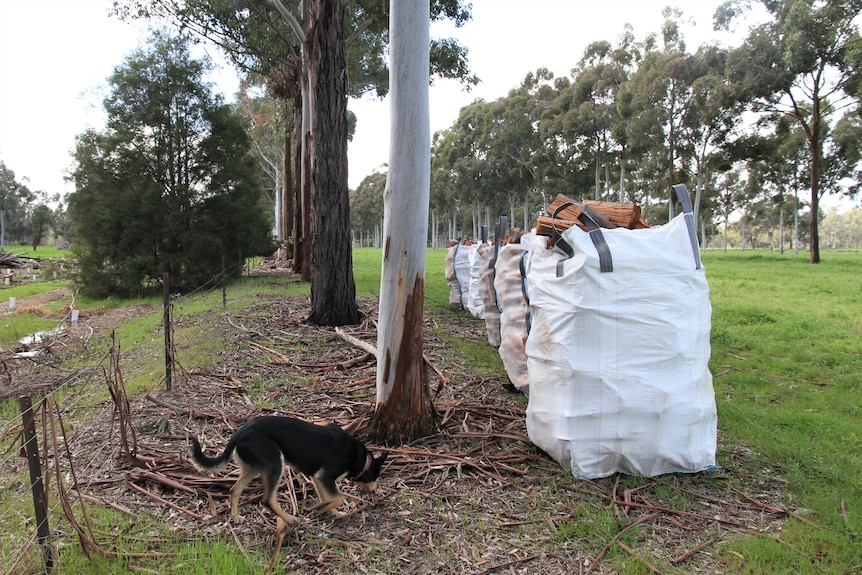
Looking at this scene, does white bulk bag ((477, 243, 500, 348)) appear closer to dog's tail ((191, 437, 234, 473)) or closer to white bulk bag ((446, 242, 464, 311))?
white bulk bag ((446, 242, 464, 311))

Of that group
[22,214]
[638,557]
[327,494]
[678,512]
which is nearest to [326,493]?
[327,494]

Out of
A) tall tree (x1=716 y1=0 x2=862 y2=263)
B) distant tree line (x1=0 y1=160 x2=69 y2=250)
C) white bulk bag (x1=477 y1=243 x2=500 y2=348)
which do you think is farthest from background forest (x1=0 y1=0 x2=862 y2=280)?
distant tree line (x1=0 y1=160 x2=69 y2=250)

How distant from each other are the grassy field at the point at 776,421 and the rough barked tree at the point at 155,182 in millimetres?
5238

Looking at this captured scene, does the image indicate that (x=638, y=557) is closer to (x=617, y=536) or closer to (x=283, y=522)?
(x=617, y=536)

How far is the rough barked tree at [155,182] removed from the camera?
593 inches

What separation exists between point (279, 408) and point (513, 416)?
206 centimetres

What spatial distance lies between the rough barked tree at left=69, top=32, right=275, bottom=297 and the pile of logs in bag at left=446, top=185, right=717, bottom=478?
14.9m

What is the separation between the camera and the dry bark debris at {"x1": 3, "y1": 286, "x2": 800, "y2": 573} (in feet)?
8.18

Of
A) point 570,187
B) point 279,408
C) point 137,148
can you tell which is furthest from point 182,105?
point 570,187

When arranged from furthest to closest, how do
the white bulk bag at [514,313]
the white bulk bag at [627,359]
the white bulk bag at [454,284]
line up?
the white bulk bag at [454,284] → the white bulk bag at [514,313] → the white bulk bag at [627,359]

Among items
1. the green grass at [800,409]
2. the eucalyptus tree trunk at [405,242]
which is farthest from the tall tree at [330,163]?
the green grass at [800,409]

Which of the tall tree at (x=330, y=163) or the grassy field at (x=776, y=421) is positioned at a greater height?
the tall tree at (x=330, y=163)

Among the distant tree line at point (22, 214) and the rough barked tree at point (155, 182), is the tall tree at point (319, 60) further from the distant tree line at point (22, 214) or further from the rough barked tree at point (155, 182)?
the distant tree line at point (22, 214)

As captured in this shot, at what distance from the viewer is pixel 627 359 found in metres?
3.10
